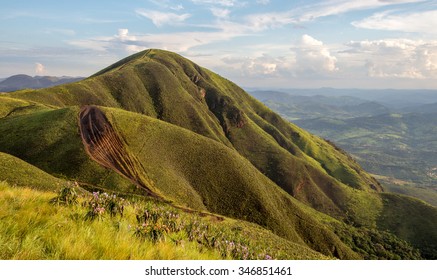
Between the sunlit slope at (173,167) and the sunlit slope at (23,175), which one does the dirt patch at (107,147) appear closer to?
the sunlit slope at (173,167)

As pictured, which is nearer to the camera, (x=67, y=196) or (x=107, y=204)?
(x=67, y=196)

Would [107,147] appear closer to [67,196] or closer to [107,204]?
[107,204]

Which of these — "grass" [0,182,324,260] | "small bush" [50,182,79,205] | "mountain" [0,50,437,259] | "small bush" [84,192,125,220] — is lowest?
"mountain" [0,50,437,259]

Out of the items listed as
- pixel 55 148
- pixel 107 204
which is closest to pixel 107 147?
pixel 55 148

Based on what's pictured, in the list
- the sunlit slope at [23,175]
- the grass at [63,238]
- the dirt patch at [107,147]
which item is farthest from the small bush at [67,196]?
the dirt patch at [107,147]

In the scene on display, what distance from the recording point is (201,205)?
7506 cm

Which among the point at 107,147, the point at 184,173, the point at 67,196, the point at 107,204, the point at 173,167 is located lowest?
the point at 184,173

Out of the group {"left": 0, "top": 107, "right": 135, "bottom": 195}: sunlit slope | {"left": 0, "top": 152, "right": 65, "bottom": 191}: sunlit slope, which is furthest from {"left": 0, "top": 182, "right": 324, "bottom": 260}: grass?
{"left": 0, "top": 107, "right": 135, "bottom": 195}: sunlit slope

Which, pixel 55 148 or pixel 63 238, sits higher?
pixel 63 238

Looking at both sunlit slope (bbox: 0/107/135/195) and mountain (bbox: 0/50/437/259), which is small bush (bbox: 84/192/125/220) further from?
sunlit slope (bbox: 0/107/135/195)
